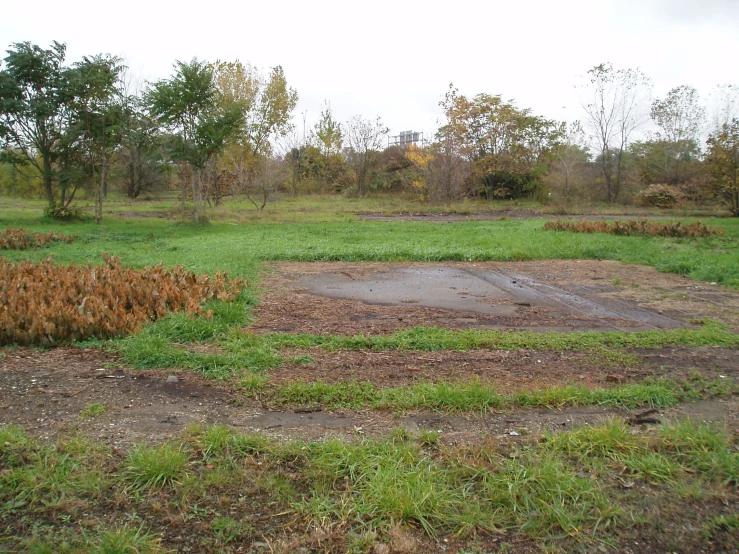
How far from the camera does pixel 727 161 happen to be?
2414cm

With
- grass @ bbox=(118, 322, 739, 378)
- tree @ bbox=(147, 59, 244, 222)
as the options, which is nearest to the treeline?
tree @ bbox=(147, 59, 244, 222)

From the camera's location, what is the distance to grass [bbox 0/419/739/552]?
7.91ft

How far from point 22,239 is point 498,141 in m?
28.3

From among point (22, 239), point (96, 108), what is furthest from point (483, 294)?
point (96, 108)

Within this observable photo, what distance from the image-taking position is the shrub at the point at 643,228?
Result: 14746 millimetres

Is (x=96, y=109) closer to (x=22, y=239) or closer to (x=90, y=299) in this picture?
(x=22, y=239)

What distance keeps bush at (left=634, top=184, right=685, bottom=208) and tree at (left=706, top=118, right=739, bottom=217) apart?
13.7ft

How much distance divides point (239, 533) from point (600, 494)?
1.77 m

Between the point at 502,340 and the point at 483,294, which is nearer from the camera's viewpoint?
the point at 502,340

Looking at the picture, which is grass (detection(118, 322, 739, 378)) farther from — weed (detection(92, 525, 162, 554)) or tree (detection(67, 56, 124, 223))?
tree (detection(67, 56, 124, 223))

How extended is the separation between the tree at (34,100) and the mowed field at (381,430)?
16.5 meters

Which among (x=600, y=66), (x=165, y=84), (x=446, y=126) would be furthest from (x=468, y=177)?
(x=165, y=84)

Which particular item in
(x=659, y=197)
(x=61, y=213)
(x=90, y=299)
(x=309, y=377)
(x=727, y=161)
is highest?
(x=727, y=161)

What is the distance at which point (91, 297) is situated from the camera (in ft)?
18.1
